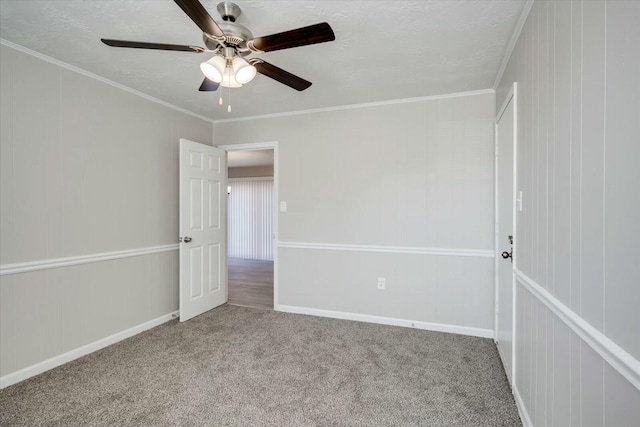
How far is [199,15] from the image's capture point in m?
1.38

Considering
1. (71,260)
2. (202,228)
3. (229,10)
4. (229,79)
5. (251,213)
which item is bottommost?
(71,260)

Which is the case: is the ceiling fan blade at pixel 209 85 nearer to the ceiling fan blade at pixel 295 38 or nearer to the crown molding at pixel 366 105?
the ceiling fan blade at pixel 295 38

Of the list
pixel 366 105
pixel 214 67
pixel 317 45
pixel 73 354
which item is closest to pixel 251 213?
pixel 366 105

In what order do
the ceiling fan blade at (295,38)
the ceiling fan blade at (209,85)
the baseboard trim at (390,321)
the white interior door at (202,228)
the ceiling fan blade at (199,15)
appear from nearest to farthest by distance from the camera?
the ceiling fan blade at (199,15), the ceiling fan blade at (295,38), the ceiling fan blade at (209,85), the baseboard trim at (390,321), the white interior door at (202,228)

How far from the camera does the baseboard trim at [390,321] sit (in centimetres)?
303

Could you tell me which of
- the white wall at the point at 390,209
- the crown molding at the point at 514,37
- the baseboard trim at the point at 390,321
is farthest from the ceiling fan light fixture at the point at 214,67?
the baseboard trim at the point at 390,321

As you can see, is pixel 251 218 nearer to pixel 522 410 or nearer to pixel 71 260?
pixel 71 260

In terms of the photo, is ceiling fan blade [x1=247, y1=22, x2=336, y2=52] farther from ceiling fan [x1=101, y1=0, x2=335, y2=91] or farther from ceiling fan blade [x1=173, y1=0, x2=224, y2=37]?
ceiling fan blade [x1=173, y1=0, x2=224, y2=37]

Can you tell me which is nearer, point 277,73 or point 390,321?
point 277,73

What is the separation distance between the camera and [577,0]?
1.10 m

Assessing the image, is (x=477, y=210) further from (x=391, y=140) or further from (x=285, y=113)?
(x=285, y=113)

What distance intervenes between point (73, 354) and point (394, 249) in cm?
303

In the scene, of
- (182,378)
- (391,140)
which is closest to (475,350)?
(391,140)

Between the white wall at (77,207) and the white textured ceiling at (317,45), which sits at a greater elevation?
the white textured ceiling at (317,45)
